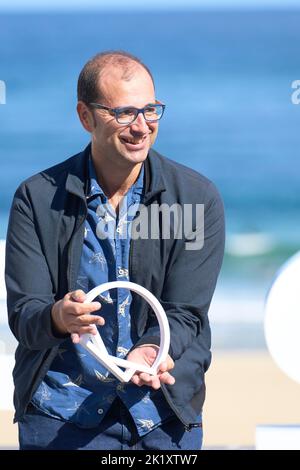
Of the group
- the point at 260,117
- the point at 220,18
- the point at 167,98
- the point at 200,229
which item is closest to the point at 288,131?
the point at 260,117

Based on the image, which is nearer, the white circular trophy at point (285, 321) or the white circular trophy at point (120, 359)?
the white circular trophy at point (120, 359)

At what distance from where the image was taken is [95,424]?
2748 mm

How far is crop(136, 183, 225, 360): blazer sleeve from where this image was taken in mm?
2762

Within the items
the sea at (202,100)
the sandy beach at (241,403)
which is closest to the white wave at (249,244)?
the sea at (202,100)

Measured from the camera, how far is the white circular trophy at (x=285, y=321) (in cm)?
339

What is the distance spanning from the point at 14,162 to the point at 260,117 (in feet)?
9.17

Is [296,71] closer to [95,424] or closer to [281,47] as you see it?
[281,47]

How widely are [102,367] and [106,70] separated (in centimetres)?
63

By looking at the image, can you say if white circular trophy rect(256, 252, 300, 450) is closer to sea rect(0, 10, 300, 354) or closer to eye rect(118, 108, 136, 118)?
eye rect(118, 108, 136, 118)

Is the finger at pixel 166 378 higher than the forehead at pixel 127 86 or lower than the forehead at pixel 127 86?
lower

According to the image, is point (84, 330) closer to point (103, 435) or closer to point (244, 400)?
point (103, 435)

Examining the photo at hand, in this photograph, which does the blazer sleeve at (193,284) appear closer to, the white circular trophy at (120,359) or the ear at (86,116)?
the white circular trophy at (120,359)

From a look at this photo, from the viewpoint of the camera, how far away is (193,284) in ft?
9.24

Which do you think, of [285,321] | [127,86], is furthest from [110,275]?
[285,321]
